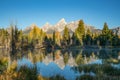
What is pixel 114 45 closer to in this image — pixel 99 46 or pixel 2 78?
pixel 99 46

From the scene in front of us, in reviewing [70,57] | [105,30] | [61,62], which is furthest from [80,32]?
[61,62]

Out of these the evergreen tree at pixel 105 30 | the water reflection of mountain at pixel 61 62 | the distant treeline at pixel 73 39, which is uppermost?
the evergreen tree at pixel 105 30

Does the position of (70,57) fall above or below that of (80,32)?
below

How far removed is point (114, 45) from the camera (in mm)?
95062

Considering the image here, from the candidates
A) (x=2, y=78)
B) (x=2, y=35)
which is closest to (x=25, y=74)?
(x=2, y=78)

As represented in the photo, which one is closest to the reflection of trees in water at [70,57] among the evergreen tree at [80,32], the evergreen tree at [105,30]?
the evergreen tree at [105,30]

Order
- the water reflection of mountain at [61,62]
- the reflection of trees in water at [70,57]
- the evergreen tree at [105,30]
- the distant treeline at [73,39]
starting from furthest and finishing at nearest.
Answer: the evergreen tree at [105,30] < the distant treeline at [73,39] < the reflection of trees in water at [70,57] < the water reflection of mountain at [61,62]

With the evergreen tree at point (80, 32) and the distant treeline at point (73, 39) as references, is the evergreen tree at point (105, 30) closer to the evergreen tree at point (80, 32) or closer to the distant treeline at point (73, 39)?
the distant treeline at point (73, 39)

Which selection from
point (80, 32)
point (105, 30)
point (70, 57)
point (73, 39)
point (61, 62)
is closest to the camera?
point (61, 62)

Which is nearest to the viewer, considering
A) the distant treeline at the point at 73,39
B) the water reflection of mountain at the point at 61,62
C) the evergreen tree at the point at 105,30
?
the water reflection of mountain at the point at 61,62

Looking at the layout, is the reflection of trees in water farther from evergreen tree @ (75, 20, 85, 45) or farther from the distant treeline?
evergreen tree @ (75, 20, 85, 45)

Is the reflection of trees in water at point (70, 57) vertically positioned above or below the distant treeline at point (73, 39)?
below

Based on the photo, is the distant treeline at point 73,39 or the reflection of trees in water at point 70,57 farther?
the distant treeline at point 73,39

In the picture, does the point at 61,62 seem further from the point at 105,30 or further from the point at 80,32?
the point at 80,32
